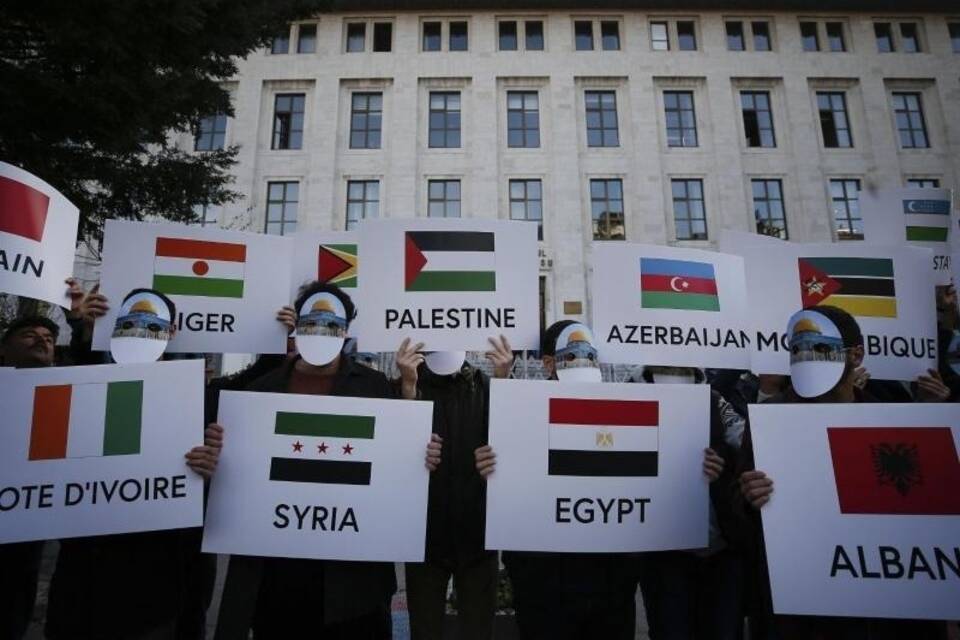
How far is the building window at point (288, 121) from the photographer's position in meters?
21.7

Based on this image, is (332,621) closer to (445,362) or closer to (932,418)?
(445,362)

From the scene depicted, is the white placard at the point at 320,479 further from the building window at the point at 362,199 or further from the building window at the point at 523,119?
the building window at the point at 523,119

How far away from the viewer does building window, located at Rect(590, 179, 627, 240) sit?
20.6 m

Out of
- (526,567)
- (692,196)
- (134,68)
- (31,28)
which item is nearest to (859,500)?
(526,567)

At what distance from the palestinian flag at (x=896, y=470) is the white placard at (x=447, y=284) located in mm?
1378

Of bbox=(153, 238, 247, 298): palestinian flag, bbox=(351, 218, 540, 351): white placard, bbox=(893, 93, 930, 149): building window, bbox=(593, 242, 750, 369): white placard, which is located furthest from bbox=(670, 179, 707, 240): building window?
bbox=(153, 238, 247, 298): palestinian flag

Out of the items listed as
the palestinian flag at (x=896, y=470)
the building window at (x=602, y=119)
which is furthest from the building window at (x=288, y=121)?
the palestinian flag at (x=896, y=470)

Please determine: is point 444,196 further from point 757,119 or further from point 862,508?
point 862,508

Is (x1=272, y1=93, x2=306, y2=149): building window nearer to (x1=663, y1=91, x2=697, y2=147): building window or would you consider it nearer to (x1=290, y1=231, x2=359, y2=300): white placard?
(x1=663, y1=91, x2=697, y2=147): building window

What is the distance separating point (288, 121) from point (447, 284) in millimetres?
22408

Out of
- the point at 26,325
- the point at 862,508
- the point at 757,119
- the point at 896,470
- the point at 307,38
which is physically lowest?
the point at 862,508

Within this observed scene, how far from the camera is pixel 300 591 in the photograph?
227cm

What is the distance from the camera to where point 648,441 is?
2332 mm

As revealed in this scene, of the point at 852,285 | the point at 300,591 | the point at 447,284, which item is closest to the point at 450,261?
the point at 447,284
